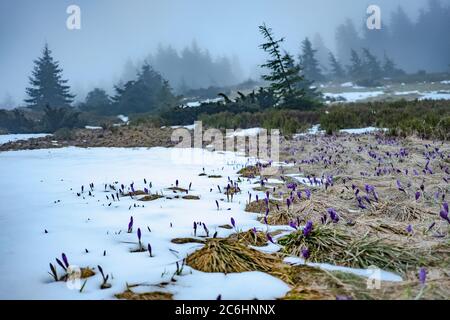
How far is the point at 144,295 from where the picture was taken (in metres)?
1.71

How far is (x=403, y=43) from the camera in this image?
107812 mm

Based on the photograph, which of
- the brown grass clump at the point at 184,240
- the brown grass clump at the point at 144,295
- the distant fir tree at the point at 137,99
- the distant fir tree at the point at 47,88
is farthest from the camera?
the distant fir tree at the point at 47,88

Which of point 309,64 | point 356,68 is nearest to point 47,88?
point 309,64

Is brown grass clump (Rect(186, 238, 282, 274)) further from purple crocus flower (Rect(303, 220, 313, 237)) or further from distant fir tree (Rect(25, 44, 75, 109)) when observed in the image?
distant fir tree (Rect(25, 44, 75, 109))

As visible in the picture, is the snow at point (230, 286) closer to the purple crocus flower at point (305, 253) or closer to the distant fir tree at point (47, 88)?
the purple crocus flower at point (305, 253)

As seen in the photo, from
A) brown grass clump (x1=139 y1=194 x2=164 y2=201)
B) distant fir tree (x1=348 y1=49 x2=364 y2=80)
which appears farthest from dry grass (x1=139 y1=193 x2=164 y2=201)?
distant fir tree (x1=348 y1=49 x2=364 y2=80)

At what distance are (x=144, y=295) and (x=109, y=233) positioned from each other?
1.20m

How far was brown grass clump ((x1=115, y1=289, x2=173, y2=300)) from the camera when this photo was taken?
5.52 feet

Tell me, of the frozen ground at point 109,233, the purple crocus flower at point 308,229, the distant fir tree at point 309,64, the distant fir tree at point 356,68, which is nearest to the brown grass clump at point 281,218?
the frozen ground at point 109,233

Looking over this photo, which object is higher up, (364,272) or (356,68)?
(356,68)

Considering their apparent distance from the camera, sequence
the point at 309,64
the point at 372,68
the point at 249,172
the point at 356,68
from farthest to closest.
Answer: the point at 372,68 < the point at 356,68 < the point at 309,64 < the point at 249,172

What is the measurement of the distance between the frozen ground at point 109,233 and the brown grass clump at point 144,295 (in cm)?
4

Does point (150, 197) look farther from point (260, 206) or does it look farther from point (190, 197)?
point (260, 206)

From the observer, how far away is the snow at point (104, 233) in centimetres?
180
